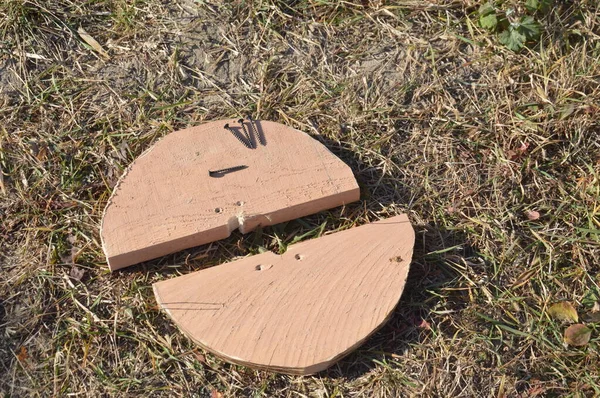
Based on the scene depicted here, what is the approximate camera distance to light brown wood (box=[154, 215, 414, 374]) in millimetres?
2645

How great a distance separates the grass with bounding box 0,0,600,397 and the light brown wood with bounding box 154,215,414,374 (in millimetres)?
125

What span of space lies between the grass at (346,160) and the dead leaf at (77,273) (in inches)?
0.6

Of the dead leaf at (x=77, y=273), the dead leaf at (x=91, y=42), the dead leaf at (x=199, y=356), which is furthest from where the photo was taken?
the dead leaf at (x=91, y=42)

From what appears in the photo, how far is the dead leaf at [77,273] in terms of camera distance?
112 inches

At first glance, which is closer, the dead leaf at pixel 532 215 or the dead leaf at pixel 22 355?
the dead leaf at pixel 22 355

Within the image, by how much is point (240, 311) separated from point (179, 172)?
60cm

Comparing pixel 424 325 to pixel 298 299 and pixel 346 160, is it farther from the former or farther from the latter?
pixel 346 160

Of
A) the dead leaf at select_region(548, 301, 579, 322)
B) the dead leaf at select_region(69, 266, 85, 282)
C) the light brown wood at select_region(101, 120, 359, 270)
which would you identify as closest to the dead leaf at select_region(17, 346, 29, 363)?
the dead leaf at select_region(69, 266, 85, 282)

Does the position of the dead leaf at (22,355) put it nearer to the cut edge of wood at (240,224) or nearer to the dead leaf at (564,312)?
the cut edge of wood at (240,224)

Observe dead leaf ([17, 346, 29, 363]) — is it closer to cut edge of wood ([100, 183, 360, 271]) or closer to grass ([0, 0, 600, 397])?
grass ([0, 0, 600, 397])

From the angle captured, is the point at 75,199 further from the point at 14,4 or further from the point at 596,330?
the point at 596,330

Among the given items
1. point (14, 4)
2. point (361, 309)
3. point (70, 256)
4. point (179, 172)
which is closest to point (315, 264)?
point (361, 309)

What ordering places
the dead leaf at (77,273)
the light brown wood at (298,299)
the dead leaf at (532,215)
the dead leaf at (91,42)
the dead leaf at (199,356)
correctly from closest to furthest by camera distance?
the light brown wood at (298,299) < the dead leaf at (199,356) < the dead leaf at (77,273) < the dead leaf at (532,215) < the dead leaf at (91,42)

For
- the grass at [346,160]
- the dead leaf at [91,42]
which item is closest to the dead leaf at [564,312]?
the grass at [346,160]
